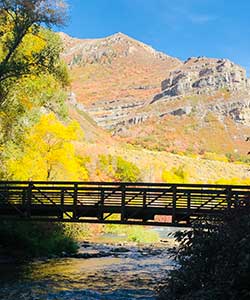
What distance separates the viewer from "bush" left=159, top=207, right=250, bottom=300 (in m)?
9.17

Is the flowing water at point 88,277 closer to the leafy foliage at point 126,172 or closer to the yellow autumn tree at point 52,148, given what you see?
the yellow autumn tree at point 52,148

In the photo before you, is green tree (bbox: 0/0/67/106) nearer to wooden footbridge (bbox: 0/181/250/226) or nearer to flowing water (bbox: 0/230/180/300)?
wooden footbridge (bbox: 0/181/250/226)

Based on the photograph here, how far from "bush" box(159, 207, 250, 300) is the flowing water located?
2669 millimetres

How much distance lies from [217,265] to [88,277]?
11.7 meters

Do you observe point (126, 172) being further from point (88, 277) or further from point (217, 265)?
point (217, 265)

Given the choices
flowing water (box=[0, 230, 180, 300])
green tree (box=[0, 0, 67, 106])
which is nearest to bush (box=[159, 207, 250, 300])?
flowing water (box=[0, 230, 180, 300])

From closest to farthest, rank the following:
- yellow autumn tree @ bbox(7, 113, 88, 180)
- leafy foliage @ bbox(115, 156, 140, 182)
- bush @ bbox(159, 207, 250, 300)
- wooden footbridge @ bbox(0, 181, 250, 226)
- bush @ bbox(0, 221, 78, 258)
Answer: bush @ bbox(159, 207, 250, 300), wooden footbridge @ bbox(0, 181, 250, 226), bush @ bbox(0, 221, 78, 258), yellow autumn tree @ bbox(7, 113, 88, 180), leafy foliage @ bbox(115, 156, 140, 182)

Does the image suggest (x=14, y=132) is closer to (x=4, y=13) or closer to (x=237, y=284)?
(x=4, y=13)

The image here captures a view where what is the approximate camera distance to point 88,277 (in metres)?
A: 20.6

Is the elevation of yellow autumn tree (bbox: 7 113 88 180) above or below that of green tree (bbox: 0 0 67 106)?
below

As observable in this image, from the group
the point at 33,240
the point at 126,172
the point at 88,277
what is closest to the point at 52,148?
the point at 33,240

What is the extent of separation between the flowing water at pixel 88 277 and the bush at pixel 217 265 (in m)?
2.67

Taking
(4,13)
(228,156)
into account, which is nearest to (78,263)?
(4,13)

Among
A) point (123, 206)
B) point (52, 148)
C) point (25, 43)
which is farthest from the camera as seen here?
point (52, 148)
